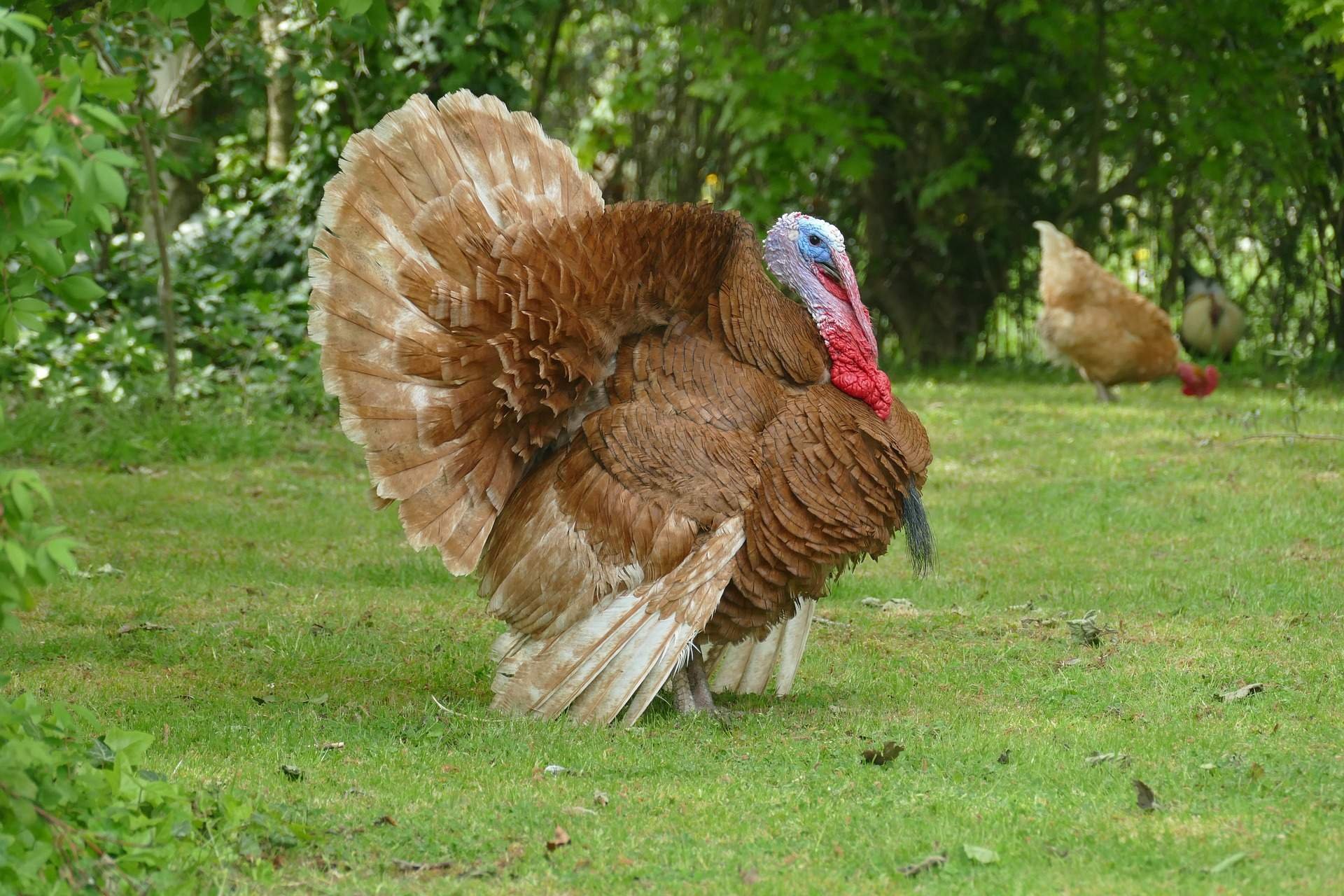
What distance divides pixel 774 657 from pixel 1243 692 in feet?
5.11

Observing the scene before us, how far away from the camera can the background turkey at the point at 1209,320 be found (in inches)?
575

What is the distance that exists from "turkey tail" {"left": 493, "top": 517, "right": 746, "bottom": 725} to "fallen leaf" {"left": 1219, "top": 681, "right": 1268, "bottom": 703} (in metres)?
1.73

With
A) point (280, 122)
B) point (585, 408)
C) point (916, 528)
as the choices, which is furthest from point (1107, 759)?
point (280, 122)

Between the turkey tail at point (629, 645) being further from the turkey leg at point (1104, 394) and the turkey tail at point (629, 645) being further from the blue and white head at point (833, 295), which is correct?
the turkey leg at point (1104, 394)

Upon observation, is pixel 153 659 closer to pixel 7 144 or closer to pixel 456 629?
pixel 456 629

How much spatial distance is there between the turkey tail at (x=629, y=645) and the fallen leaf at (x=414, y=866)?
1101 mm

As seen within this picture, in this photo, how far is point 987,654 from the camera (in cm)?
585

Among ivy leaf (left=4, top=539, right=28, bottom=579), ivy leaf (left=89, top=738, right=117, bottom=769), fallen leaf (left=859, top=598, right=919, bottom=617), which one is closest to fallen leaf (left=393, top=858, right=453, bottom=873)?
ivy leaf (left=89, top=738, right=117, bottom=769)

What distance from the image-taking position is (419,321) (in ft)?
15.6

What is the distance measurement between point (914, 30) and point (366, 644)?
34.7ft

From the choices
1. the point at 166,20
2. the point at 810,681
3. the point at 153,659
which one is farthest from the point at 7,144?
the point at 810,681

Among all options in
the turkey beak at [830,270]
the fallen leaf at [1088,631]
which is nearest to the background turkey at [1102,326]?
the fallen leaf at [1088,631]

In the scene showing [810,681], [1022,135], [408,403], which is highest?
[1022,135]

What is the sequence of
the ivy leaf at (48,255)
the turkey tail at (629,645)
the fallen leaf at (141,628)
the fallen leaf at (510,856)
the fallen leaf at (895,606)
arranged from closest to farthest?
1. the ivy leaf at (48,255)
2. the fallen leaf at (510,856)
3. the turkey tail at (629,645)
4. the fallen leaf at (141,628)
5. the fallen leaf at (895,606)
